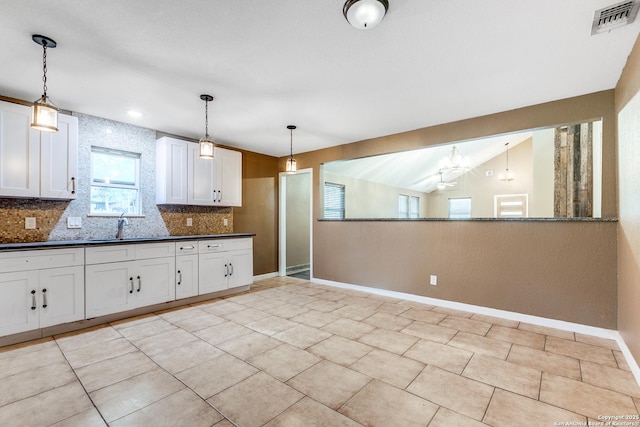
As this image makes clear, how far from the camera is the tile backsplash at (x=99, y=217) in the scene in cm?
318

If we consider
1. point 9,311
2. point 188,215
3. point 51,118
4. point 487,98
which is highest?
point 487,98

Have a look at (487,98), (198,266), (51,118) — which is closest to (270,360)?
(198,266)

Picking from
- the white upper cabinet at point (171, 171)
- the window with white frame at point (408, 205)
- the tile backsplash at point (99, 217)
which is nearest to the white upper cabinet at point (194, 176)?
the white upper cabinet at point (171, 171)

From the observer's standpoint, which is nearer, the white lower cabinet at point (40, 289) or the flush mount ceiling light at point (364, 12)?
the flush mount ceiling light at point (364, 12)

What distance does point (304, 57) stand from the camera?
7.73 feet

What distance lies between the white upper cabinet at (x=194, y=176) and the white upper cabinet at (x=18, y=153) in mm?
1309

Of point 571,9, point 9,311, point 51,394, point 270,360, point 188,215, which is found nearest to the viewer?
point 571,9

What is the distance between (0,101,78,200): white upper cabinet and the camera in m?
2.92

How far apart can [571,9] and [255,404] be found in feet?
10.3

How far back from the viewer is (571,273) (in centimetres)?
303

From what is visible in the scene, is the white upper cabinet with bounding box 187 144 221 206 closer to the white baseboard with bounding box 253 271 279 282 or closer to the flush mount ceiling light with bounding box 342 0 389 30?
the white baseboard with bounding box 253 271 279 282

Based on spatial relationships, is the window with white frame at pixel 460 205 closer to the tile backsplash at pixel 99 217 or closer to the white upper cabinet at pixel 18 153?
the tile backsplash at pixel 99 217

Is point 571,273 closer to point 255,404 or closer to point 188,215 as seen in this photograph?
point 255,404

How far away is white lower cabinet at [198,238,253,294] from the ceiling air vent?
4447 millimetres
